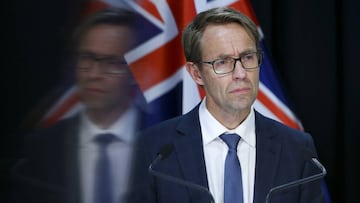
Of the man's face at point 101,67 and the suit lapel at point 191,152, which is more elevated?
the man's face at point 101,67

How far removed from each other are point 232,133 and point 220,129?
0.03 metres

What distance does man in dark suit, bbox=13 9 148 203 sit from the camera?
0.18 m

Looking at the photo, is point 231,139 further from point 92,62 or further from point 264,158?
point 92,62

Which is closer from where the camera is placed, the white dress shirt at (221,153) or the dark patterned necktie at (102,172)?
the dark patterned necktie at (102,172)

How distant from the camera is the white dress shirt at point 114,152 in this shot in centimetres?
18

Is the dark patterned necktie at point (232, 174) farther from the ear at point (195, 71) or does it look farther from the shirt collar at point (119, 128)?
the shirt collar at point (119, 128)

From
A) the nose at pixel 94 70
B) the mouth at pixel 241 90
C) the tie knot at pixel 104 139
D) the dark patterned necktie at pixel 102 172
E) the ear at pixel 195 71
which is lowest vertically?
the mouth at pixel 241 90

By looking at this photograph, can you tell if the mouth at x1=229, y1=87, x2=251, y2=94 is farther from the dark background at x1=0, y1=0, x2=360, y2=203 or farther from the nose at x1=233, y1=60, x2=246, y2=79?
the dark background at x1=0, y1=0, x2=360, y2=203

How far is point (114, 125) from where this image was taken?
19 centimetres

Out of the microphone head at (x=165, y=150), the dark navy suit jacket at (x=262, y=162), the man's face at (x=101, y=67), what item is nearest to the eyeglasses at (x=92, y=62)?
the man's face at (x=101, y=67)

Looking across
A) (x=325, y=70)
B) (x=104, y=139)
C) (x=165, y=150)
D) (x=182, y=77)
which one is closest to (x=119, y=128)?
(x=104, y=139)

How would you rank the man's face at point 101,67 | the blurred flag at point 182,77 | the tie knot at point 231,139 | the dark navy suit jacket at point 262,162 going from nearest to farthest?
the man's face at point 101,67 → the dark navy suit jacket at point 262,162 → the tie knot at point 231,139 → the blurred flag at point 182,77

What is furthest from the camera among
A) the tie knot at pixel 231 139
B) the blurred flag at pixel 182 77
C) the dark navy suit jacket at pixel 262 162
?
the blurred flag at pixel 182 77

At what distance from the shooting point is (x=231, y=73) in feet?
3.00
